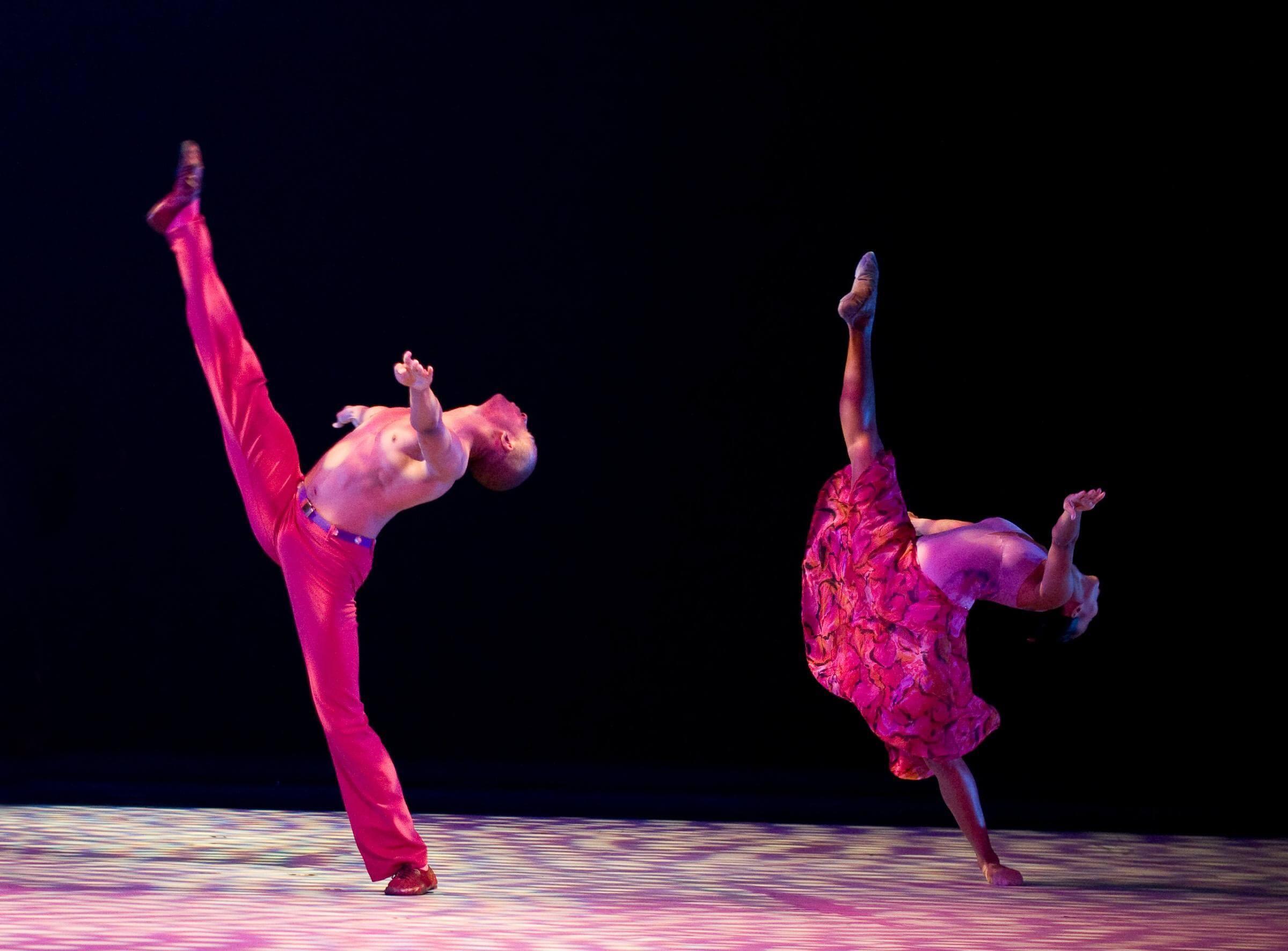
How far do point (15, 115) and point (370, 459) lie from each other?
134 inches

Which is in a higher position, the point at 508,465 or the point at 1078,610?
the point at 508,465

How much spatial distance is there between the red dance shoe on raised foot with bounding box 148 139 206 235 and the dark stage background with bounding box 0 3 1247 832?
194 centimetres

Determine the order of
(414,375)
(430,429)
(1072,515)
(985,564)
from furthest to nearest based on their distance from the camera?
(985,564), (1072,515), (430,429), (414,375)

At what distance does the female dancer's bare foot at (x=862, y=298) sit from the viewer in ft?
12.3

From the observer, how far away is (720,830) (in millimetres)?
4695

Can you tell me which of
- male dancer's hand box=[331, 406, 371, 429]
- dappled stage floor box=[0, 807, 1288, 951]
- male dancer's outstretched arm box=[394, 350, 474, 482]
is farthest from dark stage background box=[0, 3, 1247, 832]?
male dancer's outstretched arm box=[394, 350, 474, 482]

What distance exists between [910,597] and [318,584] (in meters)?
1.40

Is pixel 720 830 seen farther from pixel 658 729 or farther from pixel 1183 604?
pixel 1183 604

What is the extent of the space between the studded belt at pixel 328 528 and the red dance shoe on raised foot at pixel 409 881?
69 centimetres

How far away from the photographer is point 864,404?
3734 mm

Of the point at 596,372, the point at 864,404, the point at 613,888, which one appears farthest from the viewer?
the point at 596,372

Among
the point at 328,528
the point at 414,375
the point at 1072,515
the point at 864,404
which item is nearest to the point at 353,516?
the point at 328,528

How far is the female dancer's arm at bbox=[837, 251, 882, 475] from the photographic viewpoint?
147 inches

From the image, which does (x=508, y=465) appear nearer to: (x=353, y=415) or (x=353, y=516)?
(x=353, y=516)
